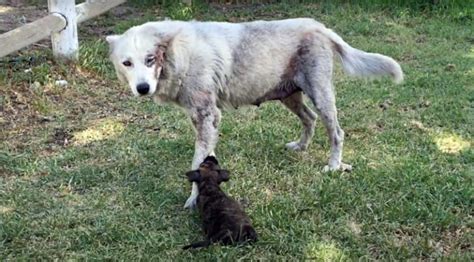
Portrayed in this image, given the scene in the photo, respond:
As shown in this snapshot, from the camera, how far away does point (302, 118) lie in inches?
188

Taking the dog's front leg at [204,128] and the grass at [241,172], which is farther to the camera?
the dog's front leg at [204,128]

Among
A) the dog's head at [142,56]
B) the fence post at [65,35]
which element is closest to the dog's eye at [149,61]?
the dog's head at [142,56]

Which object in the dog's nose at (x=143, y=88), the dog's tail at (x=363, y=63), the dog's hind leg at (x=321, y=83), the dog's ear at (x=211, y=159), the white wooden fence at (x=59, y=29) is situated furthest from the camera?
the white wooden fence at (x=59, y=29)

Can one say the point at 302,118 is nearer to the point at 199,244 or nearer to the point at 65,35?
the point at 199,244

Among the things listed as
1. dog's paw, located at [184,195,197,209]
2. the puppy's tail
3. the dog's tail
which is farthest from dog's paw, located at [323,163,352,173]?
the puppy's tail

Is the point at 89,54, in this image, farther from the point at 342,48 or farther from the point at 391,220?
the point at 391,220

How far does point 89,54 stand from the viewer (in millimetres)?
6629

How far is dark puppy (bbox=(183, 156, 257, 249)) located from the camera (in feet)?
10.9

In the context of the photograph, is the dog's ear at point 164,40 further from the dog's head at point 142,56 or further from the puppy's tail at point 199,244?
the puppy's tail at point 199,244

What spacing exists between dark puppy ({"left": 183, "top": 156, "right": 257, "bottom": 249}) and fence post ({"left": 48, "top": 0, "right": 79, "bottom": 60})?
319 centimetres

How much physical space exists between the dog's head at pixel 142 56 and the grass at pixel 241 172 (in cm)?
75

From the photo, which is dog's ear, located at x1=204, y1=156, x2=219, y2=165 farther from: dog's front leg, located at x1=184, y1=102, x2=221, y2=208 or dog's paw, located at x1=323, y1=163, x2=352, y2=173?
dog's paw, located at x1=323, y1=163, x2=352, y2=173

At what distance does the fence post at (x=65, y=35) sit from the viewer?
6.35 m

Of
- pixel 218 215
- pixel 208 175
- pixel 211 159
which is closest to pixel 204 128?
pixel 211 159
